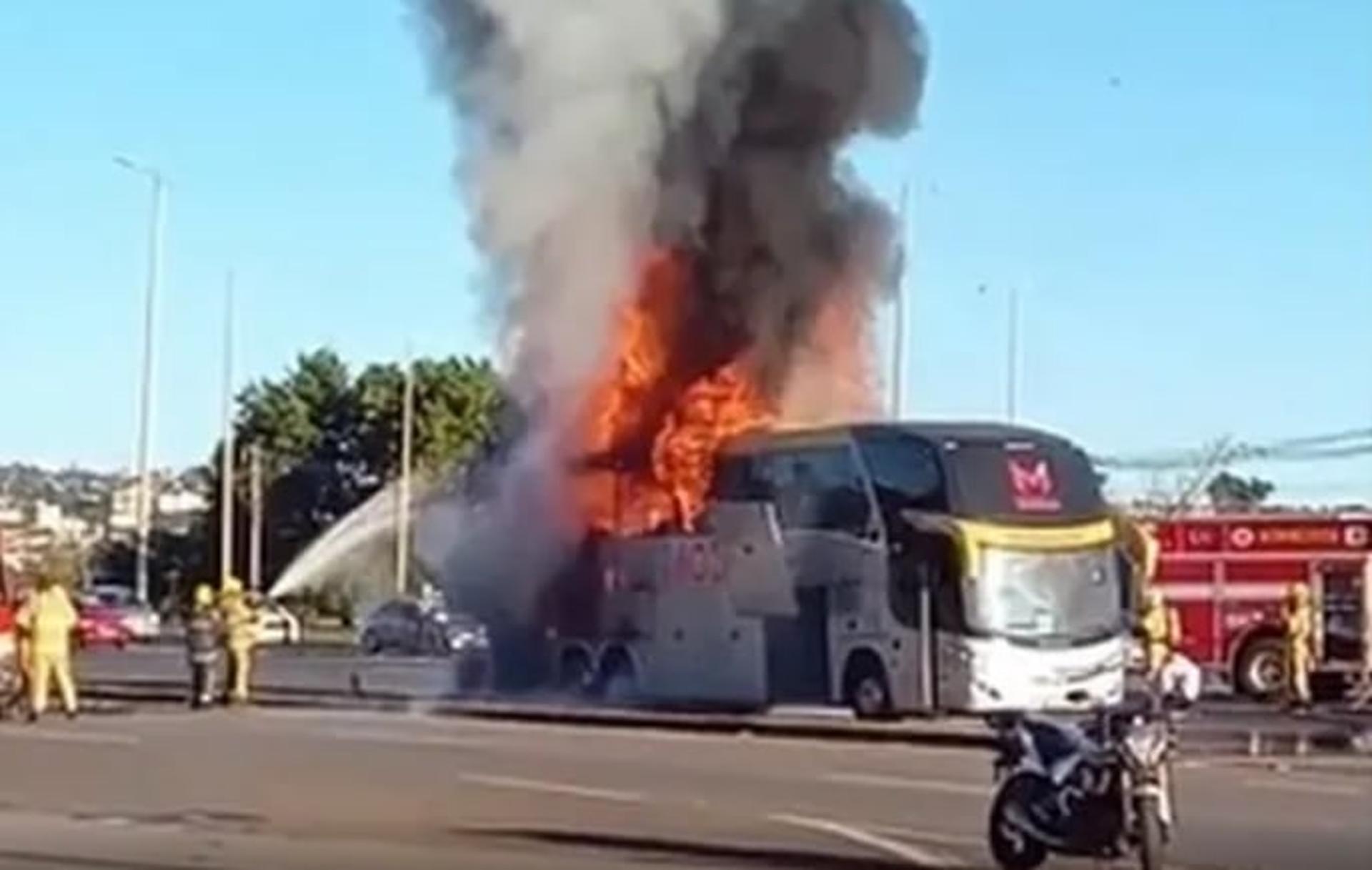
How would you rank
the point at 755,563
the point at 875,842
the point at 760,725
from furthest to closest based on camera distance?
the point at 755,563, the point at 760,725, the point at 875,842

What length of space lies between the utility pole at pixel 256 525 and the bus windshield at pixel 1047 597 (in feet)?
223

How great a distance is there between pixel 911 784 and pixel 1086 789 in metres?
8.99

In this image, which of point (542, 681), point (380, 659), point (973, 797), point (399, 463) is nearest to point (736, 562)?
point (542, 681)

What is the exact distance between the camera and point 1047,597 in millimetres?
38406

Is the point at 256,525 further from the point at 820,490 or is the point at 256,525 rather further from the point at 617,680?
the point at 820,490

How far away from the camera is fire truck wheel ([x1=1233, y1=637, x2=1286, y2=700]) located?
5050cm

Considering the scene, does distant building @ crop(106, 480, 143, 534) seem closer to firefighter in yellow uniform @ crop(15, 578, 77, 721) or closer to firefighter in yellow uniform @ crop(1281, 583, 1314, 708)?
firefighter in yellow uniform @ crop(1281, 583, 1314, 708)

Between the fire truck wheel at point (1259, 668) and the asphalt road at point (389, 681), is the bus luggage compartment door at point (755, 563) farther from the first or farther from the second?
the fire truck wheel at point (1259, 668)

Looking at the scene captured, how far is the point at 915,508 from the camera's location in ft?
127

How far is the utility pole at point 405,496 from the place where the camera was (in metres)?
74.9

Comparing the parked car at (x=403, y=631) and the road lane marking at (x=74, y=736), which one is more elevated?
the parked car at (x=403, y=631)

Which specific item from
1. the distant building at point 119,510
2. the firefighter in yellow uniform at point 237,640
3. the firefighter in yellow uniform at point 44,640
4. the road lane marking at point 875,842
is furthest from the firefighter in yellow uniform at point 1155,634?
the distant building at point 119,510

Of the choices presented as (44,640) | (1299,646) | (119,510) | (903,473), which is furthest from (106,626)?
(119,510)

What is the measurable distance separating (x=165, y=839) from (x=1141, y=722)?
6.87 meters
